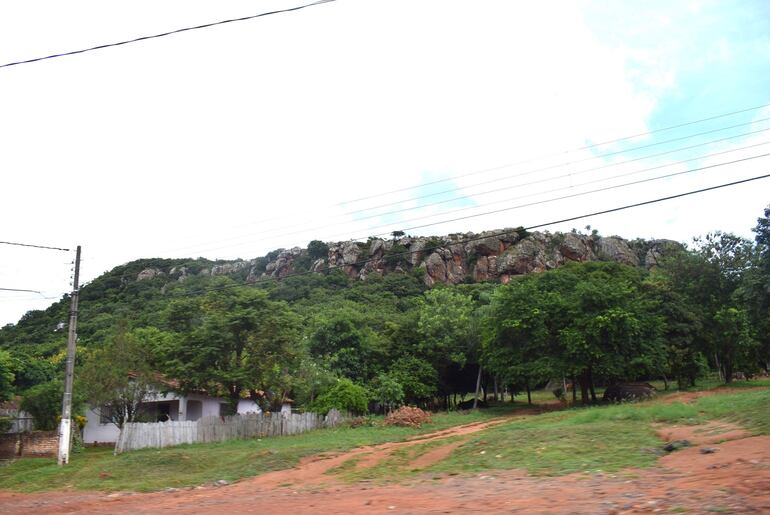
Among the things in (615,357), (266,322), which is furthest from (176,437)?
(615,357)

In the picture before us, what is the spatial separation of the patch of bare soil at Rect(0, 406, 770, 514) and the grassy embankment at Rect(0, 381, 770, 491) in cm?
106

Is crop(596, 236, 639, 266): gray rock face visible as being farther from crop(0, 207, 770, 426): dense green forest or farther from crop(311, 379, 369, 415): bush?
crop(311, 379, 369, 415): bush

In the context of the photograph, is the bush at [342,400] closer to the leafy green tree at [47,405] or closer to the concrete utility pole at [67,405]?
the leafy green tree at [47,405]

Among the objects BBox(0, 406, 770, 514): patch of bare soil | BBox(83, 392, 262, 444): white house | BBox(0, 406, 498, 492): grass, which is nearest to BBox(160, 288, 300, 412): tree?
BBox(0, 406, 498, 492): grass

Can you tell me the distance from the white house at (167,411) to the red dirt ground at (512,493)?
18.4m

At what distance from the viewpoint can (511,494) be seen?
11305mm

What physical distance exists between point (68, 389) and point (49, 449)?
9527mm

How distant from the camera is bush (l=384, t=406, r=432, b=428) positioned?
32.5 m

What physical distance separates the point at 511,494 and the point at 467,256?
9239cm

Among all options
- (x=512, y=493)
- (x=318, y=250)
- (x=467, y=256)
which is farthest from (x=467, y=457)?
(x=318, y=250)

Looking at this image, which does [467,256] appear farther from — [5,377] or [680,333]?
[5,377]

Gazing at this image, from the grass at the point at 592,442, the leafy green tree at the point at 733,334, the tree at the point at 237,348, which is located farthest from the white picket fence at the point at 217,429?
the leafy green tree at the point at 733,334

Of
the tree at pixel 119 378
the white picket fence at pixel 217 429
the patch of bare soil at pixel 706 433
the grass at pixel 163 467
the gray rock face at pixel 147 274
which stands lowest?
the grass at pixel 163 467

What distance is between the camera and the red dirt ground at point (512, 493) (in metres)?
9.34
